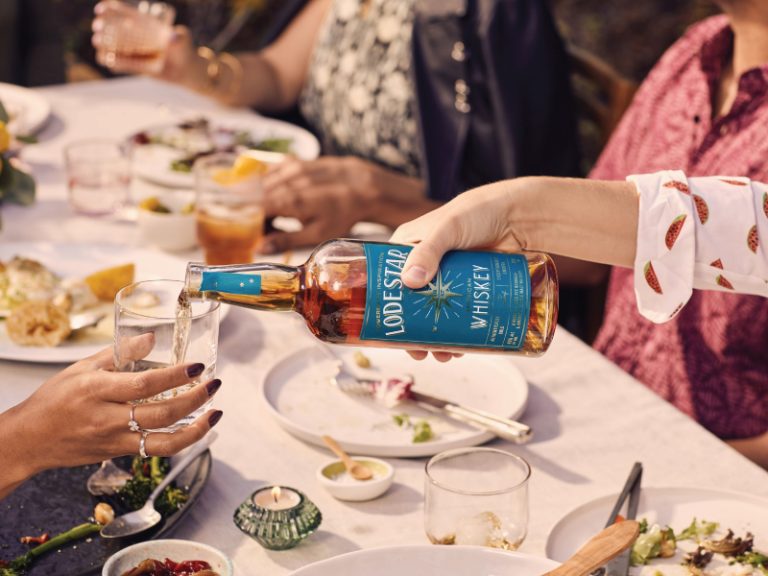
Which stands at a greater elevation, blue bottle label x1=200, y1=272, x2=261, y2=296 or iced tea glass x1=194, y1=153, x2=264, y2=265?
blue bottle label x1=200, y1=272, x2=261, y2=296

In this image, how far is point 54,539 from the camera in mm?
1266

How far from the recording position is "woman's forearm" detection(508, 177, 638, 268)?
1.46 m

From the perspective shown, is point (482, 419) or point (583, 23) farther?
point (583, 23)

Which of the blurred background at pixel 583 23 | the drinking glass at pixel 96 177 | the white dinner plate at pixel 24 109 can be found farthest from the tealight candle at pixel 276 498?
the blurred background at pixel 583 23

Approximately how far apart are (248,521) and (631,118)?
145 cm

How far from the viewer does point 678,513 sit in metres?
1.40

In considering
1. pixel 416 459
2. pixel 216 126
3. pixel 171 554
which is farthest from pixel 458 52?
pixel 171 554

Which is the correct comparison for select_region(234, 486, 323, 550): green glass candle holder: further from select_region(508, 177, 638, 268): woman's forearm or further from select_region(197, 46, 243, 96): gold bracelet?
select_region(197, 46, 243, 96): gold bracelet

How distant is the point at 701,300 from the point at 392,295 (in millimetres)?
1056

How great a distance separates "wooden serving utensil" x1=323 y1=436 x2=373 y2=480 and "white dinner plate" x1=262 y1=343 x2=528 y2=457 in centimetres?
3

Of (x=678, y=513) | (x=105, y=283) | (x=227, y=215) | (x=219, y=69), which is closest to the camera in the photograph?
(x=678, y=513)

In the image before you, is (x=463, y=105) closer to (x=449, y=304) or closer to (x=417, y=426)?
(x=417, y=426)

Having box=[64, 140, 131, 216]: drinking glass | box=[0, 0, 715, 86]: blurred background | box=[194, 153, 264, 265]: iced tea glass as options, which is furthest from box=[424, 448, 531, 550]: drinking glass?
box=[0, 0, 715, 86]: blurred background

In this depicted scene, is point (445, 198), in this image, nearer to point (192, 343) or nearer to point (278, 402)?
point (278, 402)
